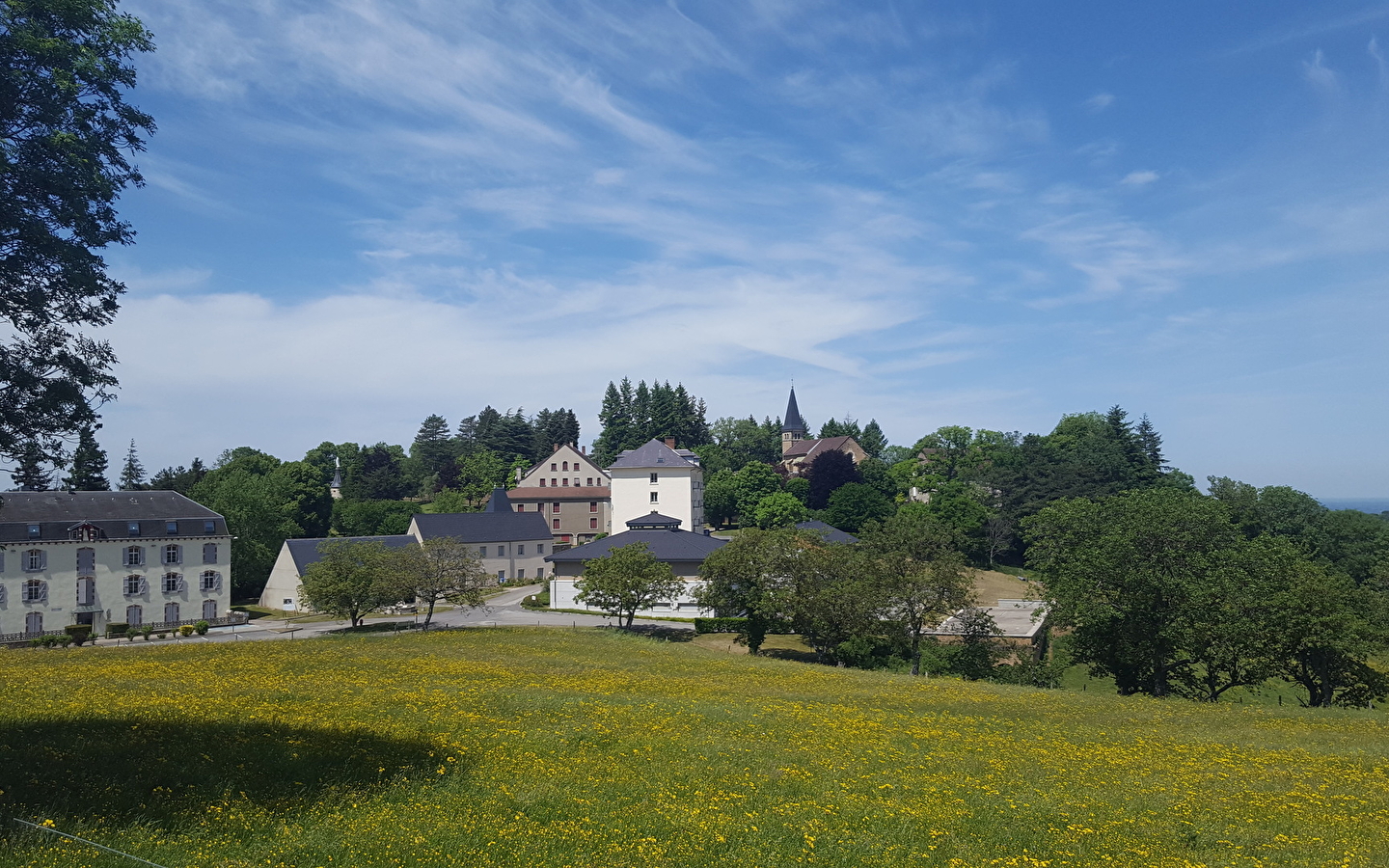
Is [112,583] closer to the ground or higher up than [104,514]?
closer to the ground

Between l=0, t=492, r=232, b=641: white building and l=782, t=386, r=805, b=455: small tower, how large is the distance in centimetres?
12279

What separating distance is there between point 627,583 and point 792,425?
12816cm

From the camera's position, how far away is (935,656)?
44.6 metres

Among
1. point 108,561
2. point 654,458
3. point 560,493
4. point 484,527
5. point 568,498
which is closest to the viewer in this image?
point 108,561

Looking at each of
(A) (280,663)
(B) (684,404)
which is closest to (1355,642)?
(A) (280,663)

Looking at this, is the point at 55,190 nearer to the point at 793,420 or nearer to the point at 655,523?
the point at 655,523

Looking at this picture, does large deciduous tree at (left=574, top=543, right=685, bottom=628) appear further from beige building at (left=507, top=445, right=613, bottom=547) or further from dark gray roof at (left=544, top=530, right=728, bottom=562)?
beige building at (left=507, top=445, right=613, bottom=547)

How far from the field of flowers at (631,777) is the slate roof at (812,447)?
12175 cm

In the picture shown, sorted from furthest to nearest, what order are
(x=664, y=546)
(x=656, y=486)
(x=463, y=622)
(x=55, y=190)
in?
1. (x=656, y=486)
2. (x=664, y=546)
3. (x=463, y=622)
4. (x=55, y=190)

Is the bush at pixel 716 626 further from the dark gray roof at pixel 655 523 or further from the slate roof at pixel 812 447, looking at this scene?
the slate roof at pixel 812 447

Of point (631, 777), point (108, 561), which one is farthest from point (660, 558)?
point (631, 777)

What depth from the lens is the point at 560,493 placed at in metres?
116

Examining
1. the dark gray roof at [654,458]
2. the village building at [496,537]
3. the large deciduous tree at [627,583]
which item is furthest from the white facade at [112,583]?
the dark gray roof at [654,458]

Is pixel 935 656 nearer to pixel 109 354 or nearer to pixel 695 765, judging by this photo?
pixel 695 765
